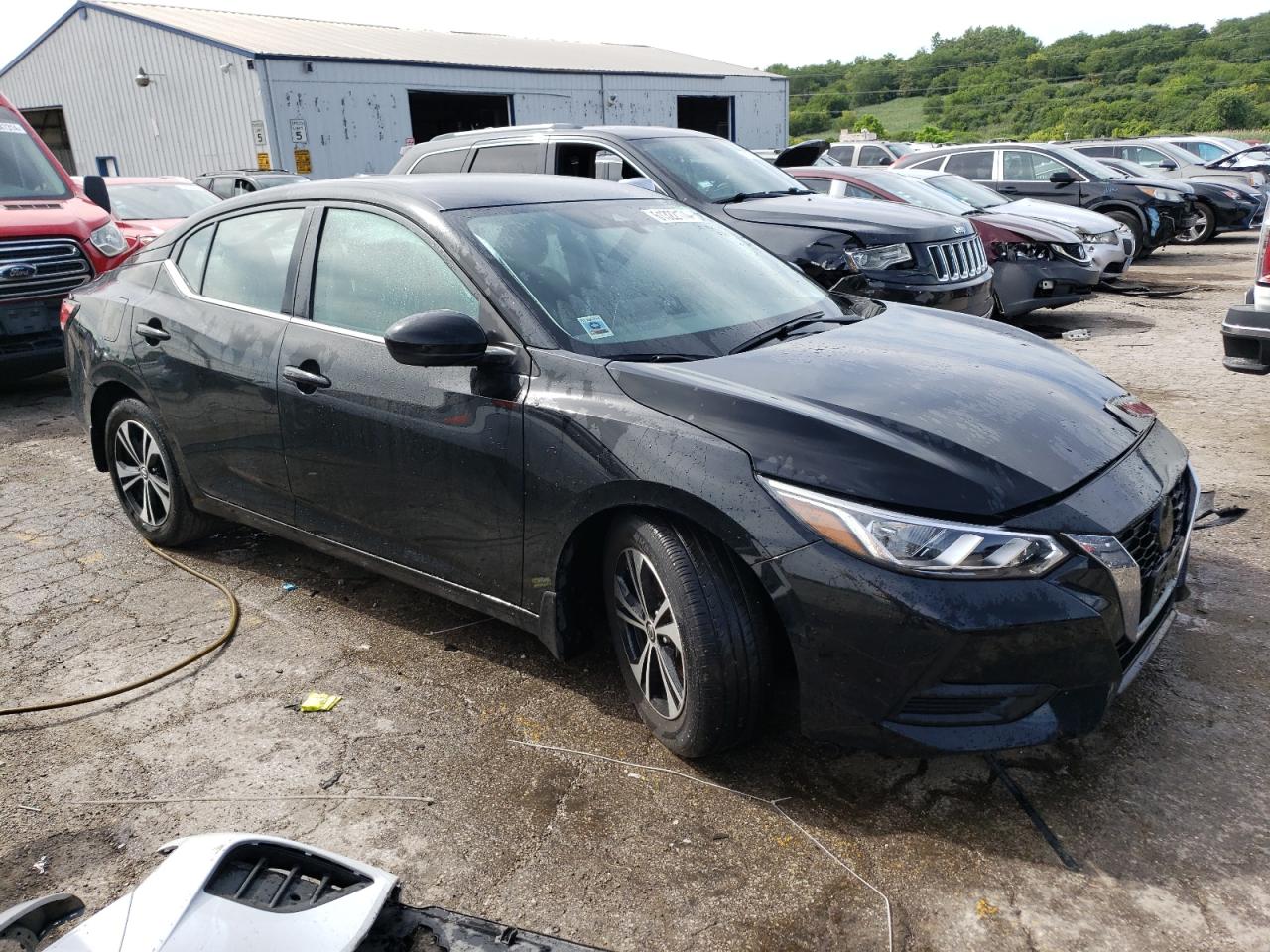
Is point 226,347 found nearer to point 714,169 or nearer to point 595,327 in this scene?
point 595,327

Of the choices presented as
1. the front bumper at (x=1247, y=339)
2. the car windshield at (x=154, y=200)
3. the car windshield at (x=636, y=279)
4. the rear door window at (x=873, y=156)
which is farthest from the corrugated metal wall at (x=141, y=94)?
the front bumper at (x=1247, y=339)

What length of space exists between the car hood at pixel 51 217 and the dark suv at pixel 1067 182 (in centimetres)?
1003

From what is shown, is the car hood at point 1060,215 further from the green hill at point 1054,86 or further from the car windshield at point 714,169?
the green hill at point 1054,86

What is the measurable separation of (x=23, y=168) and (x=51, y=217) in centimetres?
95

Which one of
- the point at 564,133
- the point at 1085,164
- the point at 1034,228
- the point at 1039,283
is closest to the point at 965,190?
the point at 1034,228

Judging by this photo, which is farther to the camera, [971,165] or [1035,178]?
[971,165]

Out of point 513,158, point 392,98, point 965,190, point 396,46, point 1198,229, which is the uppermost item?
point 396,46

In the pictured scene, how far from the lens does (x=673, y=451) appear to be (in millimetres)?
Answer: 2764

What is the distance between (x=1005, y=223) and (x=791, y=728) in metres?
7.86

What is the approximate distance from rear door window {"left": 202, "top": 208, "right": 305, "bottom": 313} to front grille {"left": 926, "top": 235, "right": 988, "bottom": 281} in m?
4.92

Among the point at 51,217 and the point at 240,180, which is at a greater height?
the point at 51,217

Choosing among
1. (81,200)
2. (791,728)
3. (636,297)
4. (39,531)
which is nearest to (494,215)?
(636,297)

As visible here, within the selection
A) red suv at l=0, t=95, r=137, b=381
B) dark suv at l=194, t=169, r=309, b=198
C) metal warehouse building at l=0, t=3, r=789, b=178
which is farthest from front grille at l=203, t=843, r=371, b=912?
metal warehouse building at l=0, t=3, r=789, b=178

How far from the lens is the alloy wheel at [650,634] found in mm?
2900
